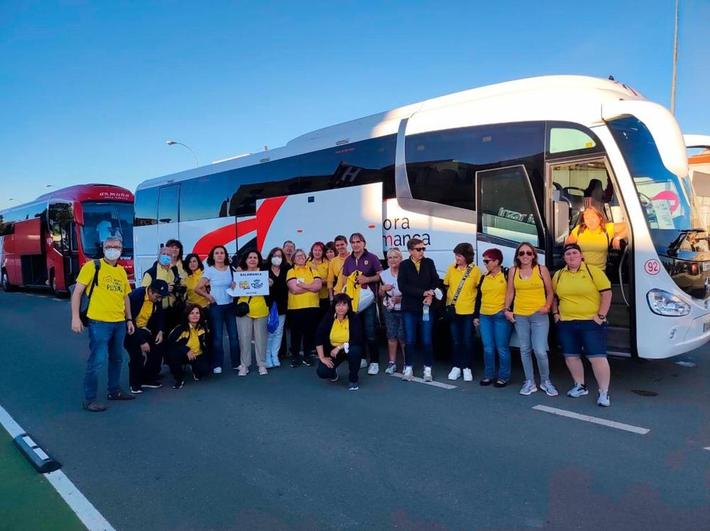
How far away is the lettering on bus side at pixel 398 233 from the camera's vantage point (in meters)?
7.94

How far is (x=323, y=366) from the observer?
666 centimetres

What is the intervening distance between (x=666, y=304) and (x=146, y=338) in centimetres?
599

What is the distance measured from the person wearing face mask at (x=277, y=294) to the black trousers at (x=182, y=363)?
104 centimetres

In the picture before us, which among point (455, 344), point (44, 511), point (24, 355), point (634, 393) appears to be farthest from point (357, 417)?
point (24, 355)

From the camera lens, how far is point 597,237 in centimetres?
596

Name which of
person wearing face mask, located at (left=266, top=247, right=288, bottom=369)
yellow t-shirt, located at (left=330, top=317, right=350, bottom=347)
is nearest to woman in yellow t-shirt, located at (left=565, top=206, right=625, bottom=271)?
yellow t-shirt, located at (left=330, top=317, right=350, bottom=347)

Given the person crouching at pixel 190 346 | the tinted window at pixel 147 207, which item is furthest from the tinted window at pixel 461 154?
the tinted window at pixel 147 207

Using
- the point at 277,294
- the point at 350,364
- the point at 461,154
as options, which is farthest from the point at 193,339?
the point at 461,154

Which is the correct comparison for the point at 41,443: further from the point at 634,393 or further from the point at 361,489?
the point at 634,393

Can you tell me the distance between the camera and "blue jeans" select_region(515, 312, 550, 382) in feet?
19.7

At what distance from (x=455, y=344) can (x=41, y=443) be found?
467 cm

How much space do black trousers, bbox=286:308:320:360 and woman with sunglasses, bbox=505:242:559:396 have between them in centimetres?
286

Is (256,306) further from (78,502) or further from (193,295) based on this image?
(78,502)

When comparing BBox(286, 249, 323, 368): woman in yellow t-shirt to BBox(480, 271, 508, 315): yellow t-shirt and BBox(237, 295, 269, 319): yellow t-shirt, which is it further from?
BBox(480, 271, 508, 315): yellow t-shirt
